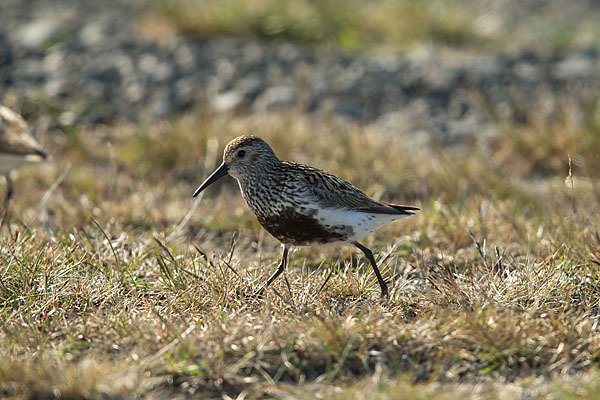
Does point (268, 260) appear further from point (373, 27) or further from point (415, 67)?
point (373, 27)

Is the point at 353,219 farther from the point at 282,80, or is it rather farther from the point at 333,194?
the point at 282,80

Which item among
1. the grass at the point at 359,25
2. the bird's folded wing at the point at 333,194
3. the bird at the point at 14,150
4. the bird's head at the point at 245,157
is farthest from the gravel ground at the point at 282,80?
the bird's head at the point at 245,157

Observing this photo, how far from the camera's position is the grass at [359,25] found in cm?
1122

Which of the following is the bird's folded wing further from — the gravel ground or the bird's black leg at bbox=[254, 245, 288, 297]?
the gravel ground

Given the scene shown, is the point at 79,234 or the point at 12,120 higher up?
the point at 12,120

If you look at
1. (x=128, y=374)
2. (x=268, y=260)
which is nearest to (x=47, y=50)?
(x=268, y=260)

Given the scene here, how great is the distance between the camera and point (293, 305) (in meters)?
4.41

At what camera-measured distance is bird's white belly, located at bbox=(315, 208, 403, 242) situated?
4.61 metres

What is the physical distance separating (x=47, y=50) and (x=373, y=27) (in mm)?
5191

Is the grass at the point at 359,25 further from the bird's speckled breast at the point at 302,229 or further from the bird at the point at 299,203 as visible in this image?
the bird's speckled breast at the point at 302,229

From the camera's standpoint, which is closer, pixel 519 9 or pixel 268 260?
pixel 268 260

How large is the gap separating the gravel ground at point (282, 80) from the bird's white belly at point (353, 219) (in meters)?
3.73

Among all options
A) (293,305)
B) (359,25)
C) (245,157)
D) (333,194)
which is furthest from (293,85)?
(293,305)

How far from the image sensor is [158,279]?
478cm
